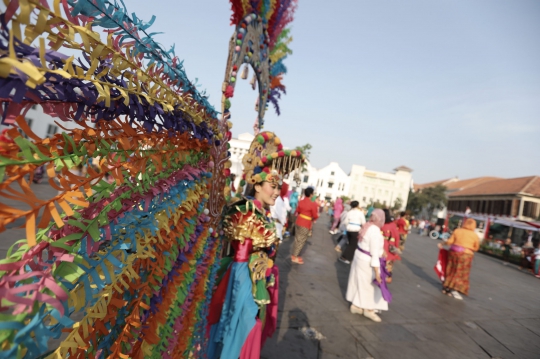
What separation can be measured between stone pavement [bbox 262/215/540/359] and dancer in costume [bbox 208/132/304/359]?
3.19 ft

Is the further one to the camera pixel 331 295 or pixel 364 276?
pixel 331 295

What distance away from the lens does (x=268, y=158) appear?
264 cm

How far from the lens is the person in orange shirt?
5.93 meters

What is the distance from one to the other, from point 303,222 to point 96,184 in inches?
251

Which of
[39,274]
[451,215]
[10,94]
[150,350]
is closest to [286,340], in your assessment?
[150,350]

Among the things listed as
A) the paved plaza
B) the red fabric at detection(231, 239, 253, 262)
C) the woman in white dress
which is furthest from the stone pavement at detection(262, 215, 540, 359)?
the red fabric at detection(231, 239, 253, 262)

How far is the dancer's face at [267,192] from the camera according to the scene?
2.55 meters

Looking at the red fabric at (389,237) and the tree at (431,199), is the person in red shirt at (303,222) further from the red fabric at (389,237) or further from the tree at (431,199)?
the tree at (431,199)

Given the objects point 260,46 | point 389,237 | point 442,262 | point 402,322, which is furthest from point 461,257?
point 260,46

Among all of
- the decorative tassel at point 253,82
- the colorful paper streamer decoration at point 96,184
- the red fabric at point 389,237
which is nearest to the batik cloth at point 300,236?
the red fabric at point 389,237

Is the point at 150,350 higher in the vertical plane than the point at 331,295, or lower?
higher

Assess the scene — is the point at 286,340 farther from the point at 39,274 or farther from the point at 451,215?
the point at 451,215

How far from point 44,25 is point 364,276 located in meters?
4.59

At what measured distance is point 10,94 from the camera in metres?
0.52
